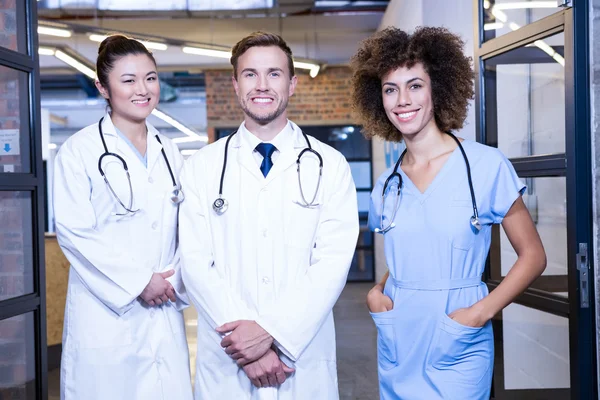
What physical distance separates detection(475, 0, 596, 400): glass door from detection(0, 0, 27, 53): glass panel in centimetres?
181

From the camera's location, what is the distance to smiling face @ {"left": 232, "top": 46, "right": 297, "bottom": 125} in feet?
6.35

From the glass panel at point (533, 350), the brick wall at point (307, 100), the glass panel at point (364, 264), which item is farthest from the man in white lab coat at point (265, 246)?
the glass panel at point (364, 264)

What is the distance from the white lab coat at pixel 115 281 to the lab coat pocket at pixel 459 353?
896 mm

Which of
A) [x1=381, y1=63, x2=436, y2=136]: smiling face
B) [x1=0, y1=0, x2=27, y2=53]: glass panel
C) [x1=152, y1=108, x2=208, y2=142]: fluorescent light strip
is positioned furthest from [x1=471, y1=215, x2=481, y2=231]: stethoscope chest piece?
[x1=152, y1=108, x2=208, y2=142]: fluorescent light strip

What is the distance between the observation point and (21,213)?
2311mm

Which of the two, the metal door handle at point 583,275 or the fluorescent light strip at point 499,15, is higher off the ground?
the fluorescent light strip at point 499,15

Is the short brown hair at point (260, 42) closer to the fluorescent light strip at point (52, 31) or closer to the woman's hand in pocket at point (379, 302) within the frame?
the woman's hand in pocket at point (379, 302)

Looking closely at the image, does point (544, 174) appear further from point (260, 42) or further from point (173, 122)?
point (173, 122)

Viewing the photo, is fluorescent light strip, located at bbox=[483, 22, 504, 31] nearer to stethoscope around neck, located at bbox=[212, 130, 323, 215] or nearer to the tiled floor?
stethoscope around neck, located at bbox=[212, 130, 323, 215]

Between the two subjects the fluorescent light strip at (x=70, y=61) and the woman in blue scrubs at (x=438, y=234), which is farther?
the fluorescent light strip at (x=70, y=61)

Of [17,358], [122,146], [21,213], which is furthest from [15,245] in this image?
[122,146]

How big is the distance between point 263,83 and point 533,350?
65.4 inches

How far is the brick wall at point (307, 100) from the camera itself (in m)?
9.42

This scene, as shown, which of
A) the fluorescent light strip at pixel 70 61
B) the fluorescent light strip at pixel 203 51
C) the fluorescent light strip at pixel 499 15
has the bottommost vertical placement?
the fluorescent light strip at pixel 499 15
